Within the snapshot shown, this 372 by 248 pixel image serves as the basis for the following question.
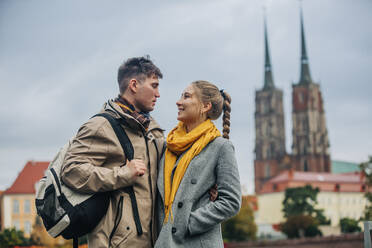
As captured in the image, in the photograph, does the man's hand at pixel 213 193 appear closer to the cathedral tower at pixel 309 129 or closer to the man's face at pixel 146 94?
the man's face at pixel 146 94

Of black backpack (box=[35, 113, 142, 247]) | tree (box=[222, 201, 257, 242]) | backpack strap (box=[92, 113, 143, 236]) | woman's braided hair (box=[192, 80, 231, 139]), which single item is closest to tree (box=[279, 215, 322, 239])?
tree (box=[222, 201, 257, 242])

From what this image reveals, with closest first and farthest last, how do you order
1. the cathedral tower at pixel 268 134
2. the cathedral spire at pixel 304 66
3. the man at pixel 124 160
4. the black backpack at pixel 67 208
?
the black backpack at pixel 67 208 < the man at pixel 124 160 < the cathedral tower at pixel 268 134 < the cathedral spire at pixel 304 66

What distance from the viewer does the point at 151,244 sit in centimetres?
396

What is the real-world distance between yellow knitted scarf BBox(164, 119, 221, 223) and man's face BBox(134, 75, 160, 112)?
0.31 meters

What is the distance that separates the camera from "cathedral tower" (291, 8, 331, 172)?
9569cm

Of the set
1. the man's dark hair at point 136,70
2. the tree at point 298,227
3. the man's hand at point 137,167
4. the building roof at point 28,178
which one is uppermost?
the building roof at point 28,178

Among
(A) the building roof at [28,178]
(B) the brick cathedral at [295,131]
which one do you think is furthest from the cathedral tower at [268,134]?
(A) the building roof at [28,178]

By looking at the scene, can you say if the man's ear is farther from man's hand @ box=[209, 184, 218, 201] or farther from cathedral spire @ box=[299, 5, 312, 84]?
cathedral spire @ box=[299, 5, 312, 84]

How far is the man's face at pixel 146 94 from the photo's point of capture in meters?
4.21

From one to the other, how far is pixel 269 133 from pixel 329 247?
226ft

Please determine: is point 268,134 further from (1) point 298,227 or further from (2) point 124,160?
(2) point 124,160

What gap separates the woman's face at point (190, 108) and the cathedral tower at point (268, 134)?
314 feet

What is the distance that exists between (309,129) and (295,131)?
320 centimetres

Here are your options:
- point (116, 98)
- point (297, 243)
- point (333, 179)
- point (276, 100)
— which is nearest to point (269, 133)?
point (276, 100)
